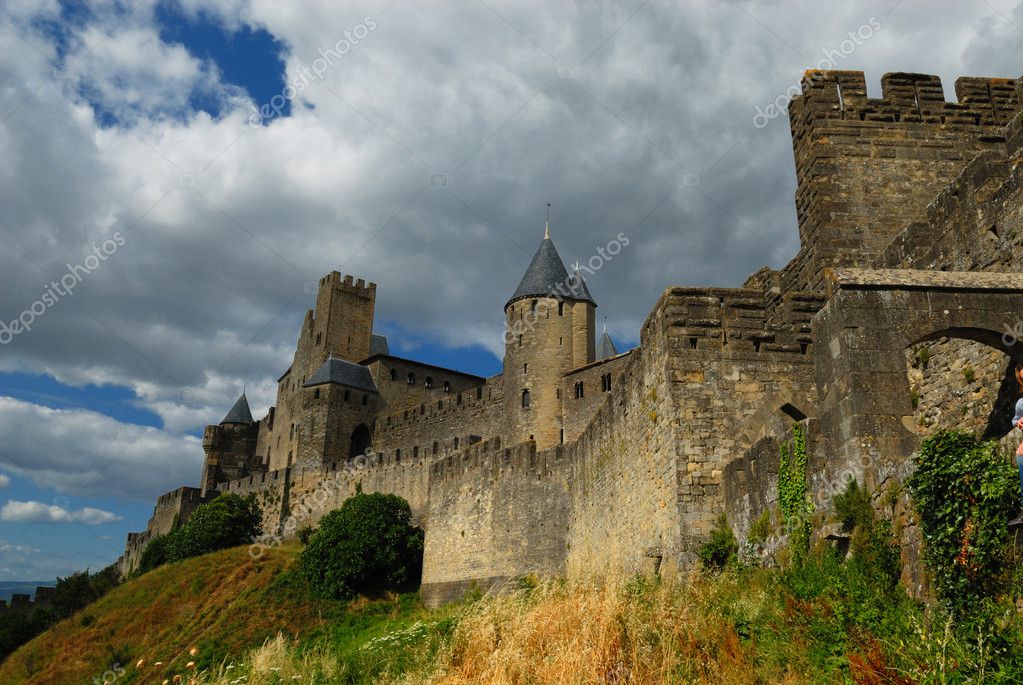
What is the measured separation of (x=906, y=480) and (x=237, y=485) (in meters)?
53.6

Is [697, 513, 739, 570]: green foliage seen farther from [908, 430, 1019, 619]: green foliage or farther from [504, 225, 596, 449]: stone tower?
[504, 225, 596, 449]: stone tower

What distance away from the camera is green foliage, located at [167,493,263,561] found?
42531 mm

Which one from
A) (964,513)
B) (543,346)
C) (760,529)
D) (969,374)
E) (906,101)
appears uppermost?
(543,346)

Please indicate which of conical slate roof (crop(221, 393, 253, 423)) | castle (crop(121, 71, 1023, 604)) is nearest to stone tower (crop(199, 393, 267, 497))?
conical slate roof (crop(221, 393, 253, 423))

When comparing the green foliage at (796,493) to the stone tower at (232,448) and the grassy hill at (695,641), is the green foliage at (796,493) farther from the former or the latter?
the stone tower at (232,448)

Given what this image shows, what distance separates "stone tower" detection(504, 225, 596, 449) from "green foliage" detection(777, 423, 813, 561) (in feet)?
110

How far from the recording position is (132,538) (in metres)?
62.8

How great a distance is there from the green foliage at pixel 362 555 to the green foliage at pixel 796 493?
992 inches

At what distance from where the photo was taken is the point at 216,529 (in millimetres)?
42719

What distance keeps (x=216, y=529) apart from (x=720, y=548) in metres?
37.8

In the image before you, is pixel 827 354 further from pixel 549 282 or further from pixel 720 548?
pixel 549 282

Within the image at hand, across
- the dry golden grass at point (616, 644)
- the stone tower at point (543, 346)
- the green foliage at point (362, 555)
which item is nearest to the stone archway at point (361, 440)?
the stone tower at point (543, 346)

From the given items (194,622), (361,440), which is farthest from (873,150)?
(361,440)

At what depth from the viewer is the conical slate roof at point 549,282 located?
44562mm
